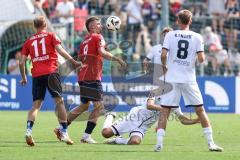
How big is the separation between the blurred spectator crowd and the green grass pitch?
26.2 ft

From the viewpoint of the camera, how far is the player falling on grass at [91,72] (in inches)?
624

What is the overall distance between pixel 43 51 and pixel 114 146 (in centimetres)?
212

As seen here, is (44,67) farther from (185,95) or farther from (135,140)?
(185,95)

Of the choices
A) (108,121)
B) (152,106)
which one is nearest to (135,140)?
(152,106)

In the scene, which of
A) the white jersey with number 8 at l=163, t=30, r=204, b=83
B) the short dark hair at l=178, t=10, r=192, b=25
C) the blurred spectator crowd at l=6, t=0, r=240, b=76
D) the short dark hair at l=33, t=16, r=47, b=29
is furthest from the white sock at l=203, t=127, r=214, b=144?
the blurred spectator crowd at l=6, t=0, r=240, b=76

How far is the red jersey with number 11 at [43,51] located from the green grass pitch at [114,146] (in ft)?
4.40

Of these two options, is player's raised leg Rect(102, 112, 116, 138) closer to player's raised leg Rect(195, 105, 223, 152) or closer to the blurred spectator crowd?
player's raised leg Rect(195, 105, 223, 152)

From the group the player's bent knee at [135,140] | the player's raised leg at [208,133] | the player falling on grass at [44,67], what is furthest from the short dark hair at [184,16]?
the player's bent knee at [135,140]

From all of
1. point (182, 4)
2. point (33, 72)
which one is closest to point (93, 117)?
point (33, 72)

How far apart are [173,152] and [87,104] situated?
9.75ft

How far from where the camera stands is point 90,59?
16.1 metres

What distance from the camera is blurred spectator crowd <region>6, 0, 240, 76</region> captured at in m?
28.7

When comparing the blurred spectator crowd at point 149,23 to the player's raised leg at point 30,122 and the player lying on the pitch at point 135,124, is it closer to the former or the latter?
the player lying on the pitch at point 135,124

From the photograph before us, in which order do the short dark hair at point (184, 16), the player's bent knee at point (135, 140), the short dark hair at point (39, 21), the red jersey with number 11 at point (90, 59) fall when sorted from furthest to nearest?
the red jersey with number 11 at point (90, 59) → the player's bent knee at point (135, 140) → the short dark hair at point (39, 21) → the short dark hair at point (184, 16)
